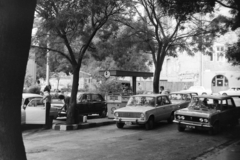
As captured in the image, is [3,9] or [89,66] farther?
[89,66]

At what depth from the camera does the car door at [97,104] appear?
17234 mm

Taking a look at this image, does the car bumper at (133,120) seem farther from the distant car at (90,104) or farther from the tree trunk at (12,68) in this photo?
the tree trunk at (12,68)

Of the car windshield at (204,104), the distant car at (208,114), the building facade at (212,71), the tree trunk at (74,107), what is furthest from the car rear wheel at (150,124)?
the building facade at (212,71)

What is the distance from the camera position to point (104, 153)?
26.4ft

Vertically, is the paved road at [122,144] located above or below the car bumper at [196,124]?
below

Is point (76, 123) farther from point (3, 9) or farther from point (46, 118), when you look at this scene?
point (3, 9)

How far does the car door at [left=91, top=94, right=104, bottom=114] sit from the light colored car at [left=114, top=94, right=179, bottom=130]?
12.9 ft

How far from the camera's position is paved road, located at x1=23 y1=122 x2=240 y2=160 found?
7.80m

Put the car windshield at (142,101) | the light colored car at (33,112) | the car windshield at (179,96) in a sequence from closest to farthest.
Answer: the light colored car at (33,112) < the car windshield at (142,101) < the car windshield at (179,96)

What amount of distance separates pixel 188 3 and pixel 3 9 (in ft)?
31.6

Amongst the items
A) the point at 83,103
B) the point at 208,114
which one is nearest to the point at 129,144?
the point at 208,114

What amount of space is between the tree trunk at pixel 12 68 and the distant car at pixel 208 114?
8536 millimetres

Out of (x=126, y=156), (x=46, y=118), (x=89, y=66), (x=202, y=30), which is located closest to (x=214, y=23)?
(x=202, y=30)

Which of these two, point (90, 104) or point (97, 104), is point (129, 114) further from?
point (97, 104)
